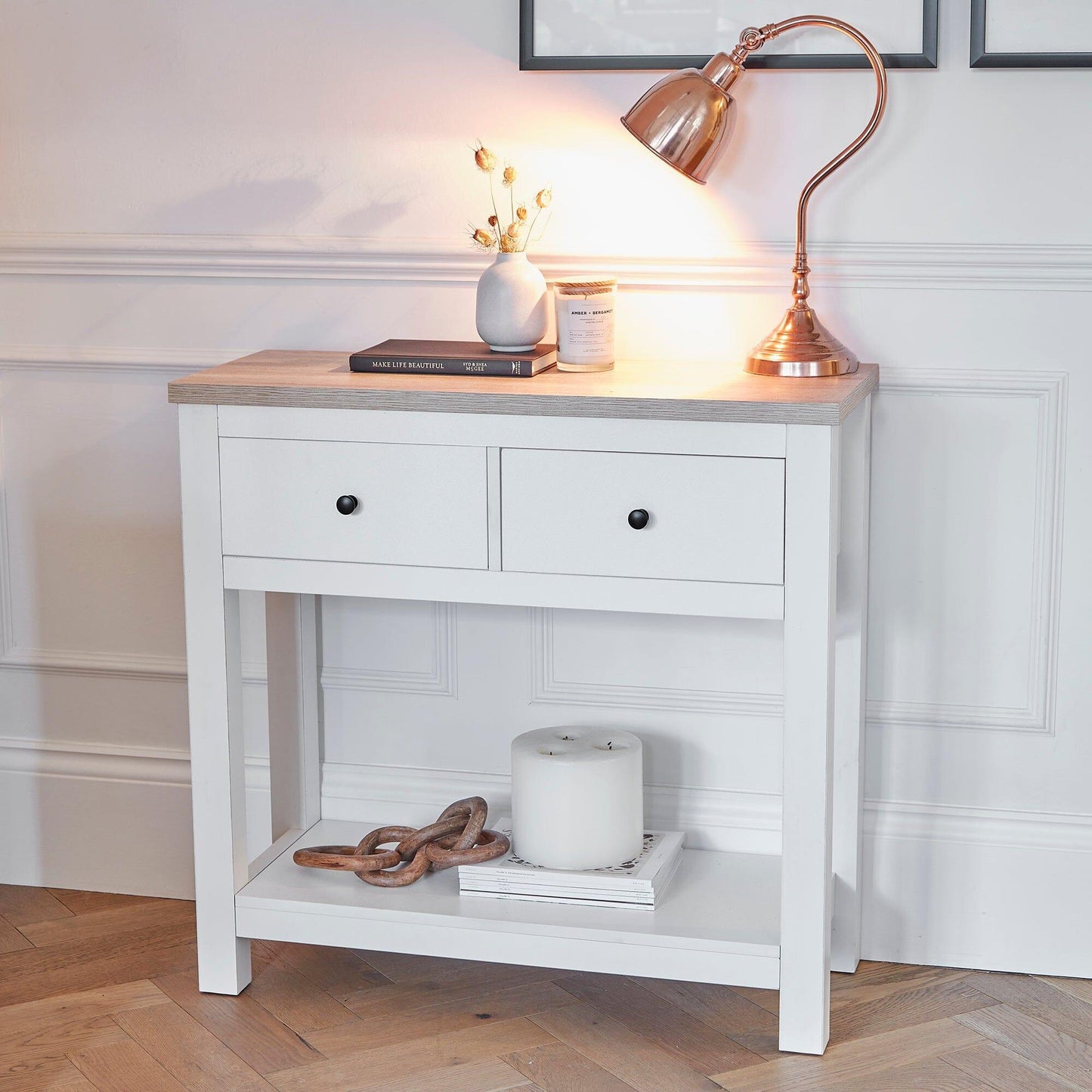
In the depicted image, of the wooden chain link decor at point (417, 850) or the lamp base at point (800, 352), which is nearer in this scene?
the lamp base at point (800, 352)

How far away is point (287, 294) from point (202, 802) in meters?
0.74

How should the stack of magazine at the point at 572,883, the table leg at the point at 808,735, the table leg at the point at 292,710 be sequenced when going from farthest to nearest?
1. the table leg at the point at 292,710
2. the stack of magazine at the point at 572,883
3. the table leg at the point at 808,735

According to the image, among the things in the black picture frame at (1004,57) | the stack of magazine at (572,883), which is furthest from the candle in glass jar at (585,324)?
Answer: the stack of magazine at (572,883)

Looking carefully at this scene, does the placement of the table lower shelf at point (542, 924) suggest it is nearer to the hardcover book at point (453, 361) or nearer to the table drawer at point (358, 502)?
the table drawer at point (358, 502)

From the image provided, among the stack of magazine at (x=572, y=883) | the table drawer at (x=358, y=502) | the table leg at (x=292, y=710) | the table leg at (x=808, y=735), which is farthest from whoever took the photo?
the table leg at (x=292, y=710)

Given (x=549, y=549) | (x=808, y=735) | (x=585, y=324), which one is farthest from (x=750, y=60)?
(x=808, y=735)

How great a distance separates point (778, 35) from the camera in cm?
183

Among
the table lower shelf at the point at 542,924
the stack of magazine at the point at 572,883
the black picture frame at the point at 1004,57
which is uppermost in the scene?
the black picture frame at the point at 1004,57

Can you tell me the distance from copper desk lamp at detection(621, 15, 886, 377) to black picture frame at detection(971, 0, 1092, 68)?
12 centimetres

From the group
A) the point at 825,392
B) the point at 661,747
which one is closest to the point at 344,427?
the point at 825,392

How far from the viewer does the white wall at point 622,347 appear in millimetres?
1879

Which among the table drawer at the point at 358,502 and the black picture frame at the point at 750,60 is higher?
the black picture frame at the point at 750,60

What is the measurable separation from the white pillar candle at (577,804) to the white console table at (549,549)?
0.26 ft

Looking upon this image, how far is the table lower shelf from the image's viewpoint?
68.2 inches
